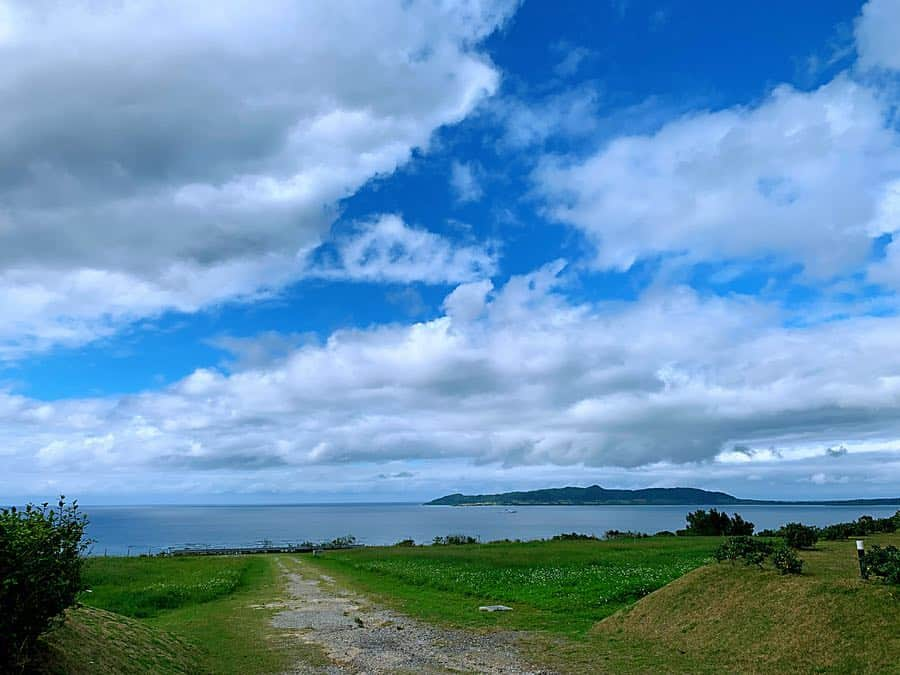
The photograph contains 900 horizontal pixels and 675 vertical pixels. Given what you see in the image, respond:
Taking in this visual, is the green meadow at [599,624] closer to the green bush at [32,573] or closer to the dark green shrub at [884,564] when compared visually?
the dark green shrub at [884,564]

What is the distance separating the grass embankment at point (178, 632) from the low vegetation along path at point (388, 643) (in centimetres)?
96

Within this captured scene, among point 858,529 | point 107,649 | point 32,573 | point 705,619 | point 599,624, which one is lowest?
point 599,624

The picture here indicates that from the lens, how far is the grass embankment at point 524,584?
23156 millimetres

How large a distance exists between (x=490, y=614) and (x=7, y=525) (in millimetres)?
17123

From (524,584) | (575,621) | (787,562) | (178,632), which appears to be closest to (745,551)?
(787,562)

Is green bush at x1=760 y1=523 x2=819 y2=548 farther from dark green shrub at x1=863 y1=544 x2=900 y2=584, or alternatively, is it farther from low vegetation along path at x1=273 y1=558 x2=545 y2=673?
low vegetation along path at x1=273 y1=558 x2=545 y2=673

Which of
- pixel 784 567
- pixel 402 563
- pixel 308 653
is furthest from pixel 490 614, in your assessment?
pixel 402 563

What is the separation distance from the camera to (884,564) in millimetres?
15711

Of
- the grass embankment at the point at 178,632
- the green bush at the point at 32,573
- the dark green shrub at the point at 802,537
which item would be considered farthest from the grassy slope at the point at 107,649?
the dark green shrub at the point at 802,537

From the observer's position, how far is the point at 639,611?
20.2 meters

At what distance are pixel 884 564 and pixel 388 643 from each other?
1315 cm

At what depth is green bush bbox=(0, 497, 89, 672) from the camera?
10445 millimetres

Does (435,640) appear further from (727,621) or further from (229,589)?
(229,589)

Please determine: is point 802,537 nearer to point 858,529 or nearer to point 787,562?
point 858,529
